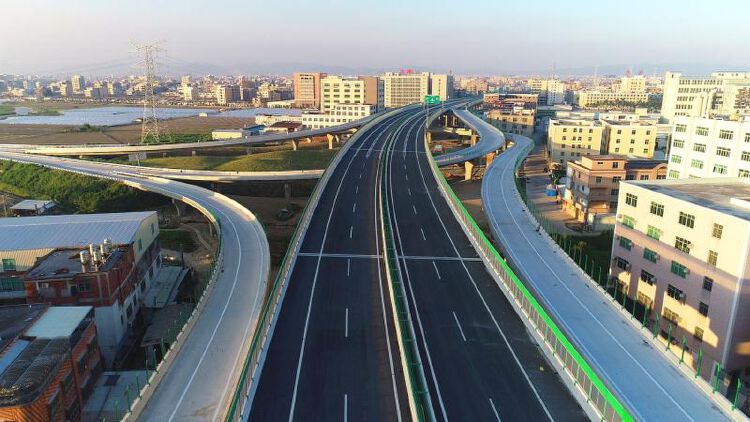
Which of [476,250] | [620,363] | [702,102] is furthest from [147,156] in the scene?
[702,102]

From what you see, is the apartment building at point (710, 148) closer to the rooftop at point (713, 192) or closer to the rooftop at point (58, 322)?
the rooftop at point (713, 192)

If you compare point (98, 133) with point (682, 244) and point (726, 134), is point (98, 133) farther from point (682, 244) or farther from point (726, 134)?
point (682, 244)

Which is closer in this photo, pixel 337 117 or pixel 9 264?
pixel 9 264

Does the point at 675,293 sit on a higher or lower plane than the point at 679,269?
lower

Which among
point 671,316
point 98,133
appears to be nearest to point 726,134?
point 671,316

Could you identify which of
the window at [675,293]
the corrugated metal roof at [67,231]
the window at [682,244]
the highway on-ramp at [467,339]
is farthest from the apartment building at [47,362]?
the window at [682,244]

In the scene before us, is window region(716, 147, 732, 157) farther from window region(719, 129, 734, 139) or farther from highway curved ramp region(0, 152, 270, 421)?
highway curved ramp region(0, 152, 270, 421)
